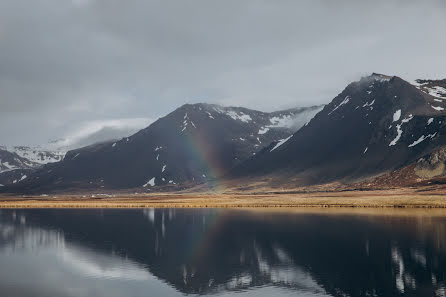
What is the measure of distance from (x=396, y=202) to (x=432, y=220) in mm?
56896

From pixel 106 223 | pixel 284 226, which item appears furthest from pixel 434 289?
pixel 106 223

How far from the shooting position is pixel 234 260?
62344 millimetres

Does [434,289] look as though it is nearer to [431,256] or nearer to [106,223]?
[431,256]

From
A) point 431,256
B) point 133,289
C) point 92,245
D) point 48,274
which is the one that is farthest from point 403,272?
point 92,245

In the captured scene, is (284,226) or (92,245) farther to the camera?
(284,226)

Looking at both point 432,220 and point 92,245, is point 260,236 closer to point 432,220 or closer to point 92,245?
point 92,245

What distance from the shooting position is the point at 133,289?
4797cm

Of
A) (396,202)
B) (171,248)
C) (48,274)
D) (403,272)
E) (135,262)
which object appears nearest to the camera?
(403,272)

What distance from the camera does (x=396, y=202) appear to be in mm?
153750

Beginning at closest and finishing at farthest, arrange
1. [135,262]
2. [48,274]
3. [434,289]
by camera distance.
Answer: [434,289] < [48,274] < [135,262]

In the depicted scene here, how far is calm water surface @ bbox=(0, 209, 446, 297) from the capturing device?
4731cm

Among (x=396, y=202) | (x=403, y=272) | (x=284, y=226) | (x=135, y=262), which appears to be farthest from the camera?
(x=396, y=202)

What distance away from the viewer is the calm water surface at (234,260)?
4731 centimetres

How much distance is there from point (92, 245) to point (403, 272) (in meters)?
51.5
